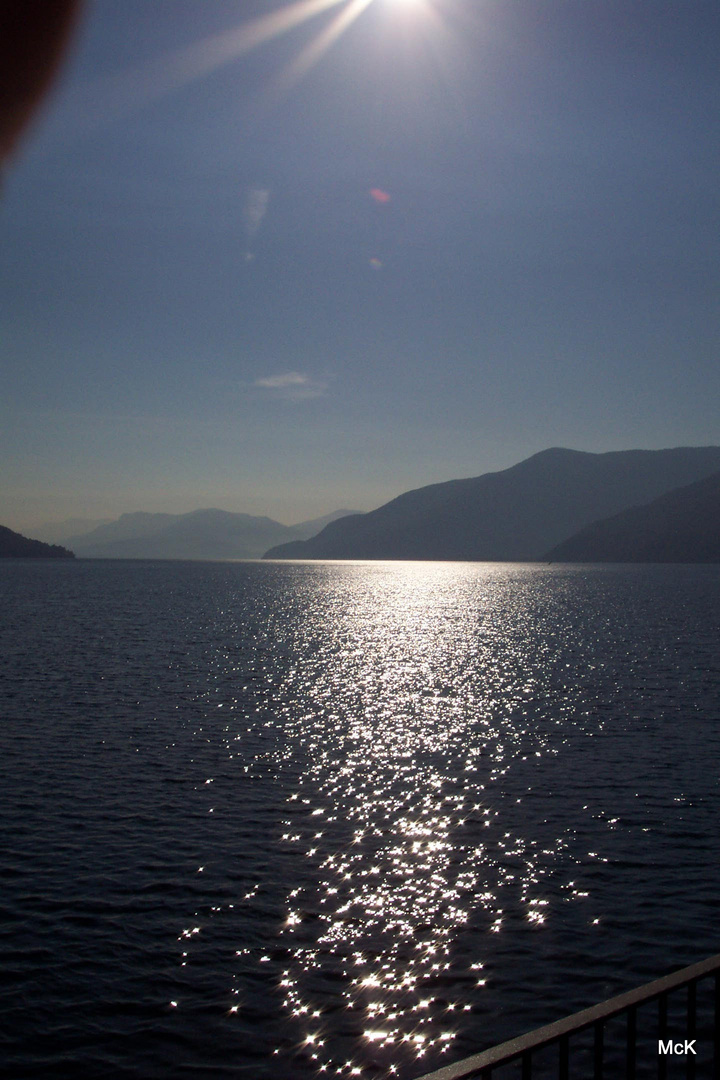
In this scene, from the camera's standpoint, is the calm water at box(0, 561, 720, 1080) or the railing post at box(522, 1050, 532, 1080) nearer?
the railing post at box(522, 1050, 532, 1080)

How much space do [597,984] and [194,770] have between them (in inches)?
753

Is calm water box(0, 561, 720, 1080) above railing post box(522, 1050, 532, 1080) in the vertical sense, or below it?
below

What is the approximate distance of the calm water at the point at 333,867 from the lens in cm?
1448

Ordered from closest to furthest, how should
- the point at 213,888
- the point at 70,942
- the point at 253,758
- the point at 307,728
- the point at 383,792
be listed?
the point at 70,942
the point at 213,888
the point at 383,792
the point at 253,758
the point at 307,728

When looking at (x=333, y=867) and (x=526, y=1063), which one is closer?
(x=526, y=1063)

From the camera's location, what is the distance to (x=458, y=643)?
8344 centimetres

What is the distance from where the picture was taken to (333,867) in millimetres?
21484

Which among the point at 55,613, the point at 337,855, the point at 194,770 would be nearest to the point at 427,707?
the point at 194,770

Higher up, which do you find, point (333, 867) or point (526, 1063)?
point (526, 1063)

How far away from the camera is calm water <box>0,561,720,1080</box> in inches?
570

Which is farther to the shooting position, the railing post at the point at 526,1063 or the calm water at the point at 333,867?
the calm water at the point at 333,867

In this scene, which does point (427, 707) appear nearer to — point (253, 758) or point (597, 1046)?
point (253, 758)

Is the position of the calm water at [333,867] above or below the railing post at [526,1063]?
below

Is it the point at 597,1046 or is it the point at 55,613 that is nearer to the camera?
the point at 597,1046
